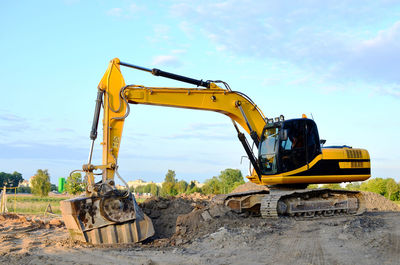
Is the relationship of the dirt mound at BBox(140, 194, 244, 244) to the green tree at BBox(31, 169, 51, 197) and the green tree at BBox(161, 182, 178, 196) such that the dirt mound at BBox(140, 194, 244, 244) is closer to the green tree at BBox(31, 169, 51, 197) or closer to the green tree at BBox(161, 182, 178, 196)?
the green tree at BBox(161, 182, 178, 196)

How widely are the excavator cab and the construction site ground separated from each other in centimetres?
155

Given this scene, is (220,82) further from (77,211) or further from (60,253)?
(60,253)

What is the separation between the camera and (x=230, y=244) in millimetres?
8648

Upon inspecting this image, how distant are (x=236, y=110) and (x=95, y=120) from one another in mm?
4302

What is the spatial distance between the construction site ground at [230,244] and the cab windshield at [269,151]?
1518mm

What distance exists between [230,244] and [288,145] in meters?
3.92

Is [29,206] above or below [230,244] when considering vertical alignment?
above

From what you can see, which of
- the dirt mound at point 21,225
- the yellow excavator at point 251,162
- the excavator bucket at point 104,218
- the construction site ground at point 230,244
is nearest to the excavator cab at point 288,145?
the yellow excavator at point 251,162

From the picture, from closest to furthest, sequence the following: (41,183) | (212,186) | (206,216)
Result: (206,216)
(212,186)
(41,183)

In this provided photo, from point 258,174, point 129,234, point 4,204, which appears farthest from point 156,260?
point 4,204

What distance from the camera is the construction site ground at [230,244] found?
7.61 metres

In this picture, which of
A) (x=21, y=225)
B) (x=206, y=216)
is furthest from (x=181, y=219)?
(x=21, y=225)

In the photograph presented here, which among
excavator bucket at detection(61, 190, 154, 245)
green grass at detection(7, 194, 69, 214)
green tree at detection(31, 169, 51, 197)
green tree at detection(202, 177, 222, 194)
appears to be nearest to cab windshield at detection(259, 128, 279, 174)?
excavator bucket at detection(61, 190, 154, 245)

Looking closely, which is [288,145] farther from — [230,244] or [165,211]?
[165,211]
